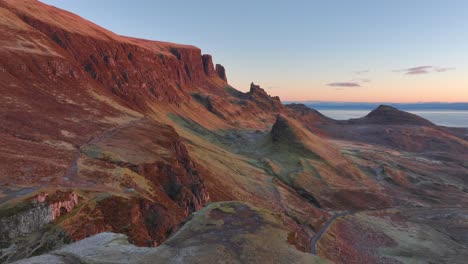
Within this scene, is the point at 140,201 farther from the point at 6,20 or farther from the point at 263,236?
the point at 6,20

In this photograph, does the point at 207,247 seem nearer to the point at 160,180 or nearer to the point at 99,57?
the point at 160,180

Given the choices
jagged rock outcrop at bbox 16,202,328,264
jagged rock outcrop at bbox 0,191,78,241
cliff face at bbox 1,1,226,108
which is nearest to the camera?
jagged rock outcrop at bbox 16,202,328,264

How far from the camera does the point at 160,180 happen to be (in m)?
57.8

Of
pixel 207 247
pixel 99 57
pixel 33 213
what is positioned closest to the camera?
pixel 207 247

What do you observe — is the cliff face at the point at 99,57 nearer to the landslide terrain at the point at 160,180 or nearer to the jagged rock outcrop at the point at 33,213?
the landslide terrain at the point at 160,180

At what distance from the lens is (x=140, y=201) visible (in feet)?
125

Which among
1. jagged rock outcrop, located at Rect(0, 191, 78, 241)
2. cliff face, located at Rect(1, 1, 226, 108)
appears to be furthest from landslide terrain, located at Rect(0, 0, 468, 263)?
cliff face, located at Rect(1, 1, 226, 108)

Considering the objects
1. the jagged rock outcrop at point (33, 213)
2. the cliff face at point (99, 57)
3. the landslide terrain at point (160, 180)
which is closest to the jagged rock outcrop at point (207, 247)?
the landslide terrain at point (160, 180)

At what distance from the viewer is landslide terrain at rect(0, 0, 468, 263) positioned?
27734mm

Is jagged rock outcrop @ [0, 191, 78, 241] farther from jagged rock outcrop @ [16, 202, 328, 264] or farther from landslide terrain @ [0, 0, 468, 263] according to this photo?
jagged rock outcrop @ [16, 202, 328, 264]

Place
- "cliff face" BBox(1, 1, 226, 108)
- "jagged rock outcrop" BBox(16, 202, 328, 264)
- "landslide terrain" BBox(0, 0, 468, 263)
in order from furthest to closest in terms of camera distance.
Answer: "cliff face" BBox(1, 1, 226, 108)
"landslide terrain" BBox(0, 0, 468, 263)
"jagged rock outcrop" BBox(16, 202, 328, 264)

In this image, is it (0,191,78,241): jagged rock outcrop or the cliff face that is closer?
(0,191,78,241): jagged rock outcrop

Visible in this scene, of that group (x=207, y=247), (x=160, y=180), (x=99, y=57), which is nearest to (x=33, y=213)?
(x=207, y=247)

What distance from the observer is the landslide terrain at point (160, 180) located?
1092 inches
